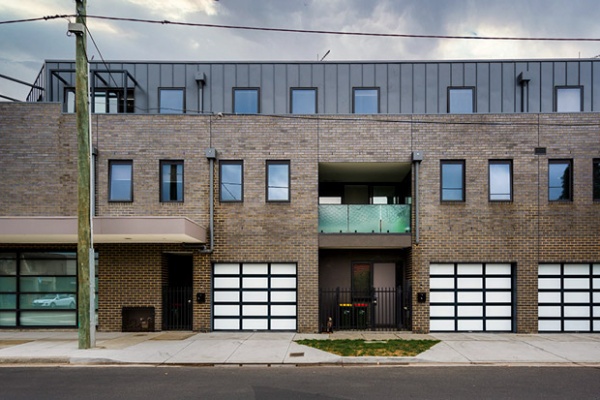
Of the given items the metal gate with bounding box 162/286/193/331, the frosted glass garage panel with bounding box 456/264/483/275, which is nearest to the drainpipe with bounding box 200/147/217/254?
the metal gate with bounding box 162/286/193/331

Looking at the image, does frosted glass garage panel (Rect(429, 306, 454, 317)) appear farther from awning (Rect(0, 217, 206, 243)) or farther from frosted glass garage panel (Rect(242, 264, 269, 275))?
awning (Rect(0, 217, 206, 243))

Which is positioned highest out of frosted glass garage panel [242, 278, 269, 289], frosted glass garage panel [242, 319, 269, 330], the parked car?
frosted glass garage panel [242, 278, 269, 289]

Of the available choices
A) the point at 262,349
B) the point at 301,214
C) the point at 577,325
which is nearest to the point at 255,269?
the point at 301,214

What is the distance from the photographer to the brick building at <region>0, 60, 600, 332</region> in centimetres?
1509

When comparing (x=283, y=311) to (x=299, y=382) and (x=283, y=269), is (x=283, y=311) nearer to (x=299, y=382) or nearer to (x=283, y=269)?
(x=283, y=269)

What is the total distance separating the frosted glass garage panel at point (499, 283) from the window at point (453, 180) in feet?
9.52

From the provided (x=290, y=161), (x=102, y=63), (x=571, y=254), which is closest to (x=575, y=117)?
(x=571, y=254)

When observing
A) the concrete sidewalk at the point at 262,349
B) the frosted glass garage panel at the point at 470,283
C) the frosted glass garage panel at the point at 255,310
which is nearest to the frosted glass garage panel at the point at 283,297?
the frosted glass garage panel at the point at 255,310

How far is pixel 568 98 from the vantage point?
1717cm

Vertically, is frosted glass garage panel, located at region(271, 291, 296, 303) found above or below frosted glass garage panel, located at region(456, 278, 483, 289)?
below

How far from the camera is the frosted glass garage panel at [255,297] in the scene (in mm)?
15453

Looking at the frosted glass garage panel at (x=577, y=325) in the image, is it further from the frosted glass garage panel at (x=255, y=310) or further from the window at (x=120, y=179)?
the window at (x=120, y=179)

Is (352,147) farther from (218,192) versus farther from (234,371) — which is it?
(234,371)

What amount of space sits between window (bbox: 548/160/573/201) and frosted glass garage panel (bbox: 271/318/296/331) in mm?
9355
